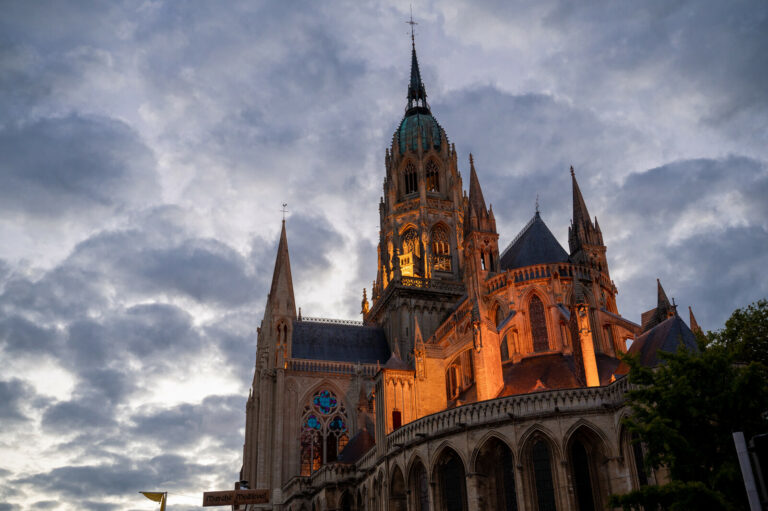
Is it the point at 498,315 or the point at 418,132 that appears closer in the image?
the point at 498,315

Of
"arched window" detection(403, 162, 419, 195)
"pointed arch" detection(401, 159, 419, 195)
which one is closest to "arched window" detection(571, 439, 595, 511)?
"pointed arch" detection(401, 159, 419, 195)

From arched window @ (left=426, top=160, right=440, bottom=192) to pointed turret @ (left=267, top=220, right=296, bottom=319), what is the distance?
45.2 feet

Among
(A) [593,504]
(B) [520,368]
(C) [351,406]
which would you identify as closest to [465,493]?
(A) [593,504]

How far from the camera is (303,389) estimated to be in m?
50.8

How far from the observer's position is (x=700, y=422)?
17578 mm

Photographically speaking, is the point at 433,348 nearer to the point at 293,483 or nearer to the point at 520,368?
the point at 520,368

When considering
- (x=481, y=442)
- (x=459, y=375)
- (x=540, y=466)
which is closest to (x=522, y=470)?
(x=540, y=466)

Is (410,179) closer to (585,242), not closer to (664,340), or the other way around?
(585,242)

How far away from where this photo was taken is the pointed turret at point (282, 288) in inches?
2101

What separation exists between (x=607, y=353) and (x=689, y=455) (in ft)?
60.8

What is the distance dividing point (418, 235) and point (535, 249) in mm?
17785

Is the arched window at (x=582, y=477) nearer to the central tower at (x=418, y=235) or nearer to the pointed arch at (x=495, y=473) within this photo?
the pointed arch at (x=495, y=473)

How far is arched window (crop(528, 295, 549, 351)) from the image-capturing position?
121 feet

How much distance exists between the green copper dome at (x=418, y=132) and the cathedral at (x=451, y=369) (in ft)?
0.45
